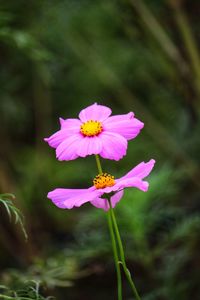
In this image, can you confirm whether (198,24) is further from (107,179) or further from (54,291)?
(107,179)

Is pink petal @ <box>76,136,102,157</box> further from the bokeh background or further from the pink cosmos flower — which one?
the bokeh background

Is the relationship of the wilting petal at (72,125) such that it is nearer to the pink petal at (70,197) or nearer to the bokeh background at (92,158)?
the pink petal at (70,197)

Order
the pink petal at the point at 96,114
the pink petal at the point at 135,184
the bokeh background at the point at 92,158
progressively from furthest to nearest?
1. the bokeh background at the point at 92,158
2. the pink petal at the point at 96,114
3. the pink petal at the point at 135,184

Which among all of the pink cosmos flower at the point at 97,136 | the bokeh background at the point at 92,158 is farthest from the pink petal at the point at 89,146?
the bokeh background at the point at 92,158

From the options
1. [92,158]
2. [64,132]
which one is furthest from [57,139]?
[92,158]

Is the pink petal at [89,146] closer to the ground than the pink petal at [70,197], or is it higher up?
higher up

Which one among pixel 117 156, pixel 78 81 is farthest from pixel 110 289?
pixel 117 156

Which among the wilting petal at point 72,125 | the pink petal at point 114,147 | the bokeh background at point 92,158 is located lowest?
the pink petal at point 114,147
